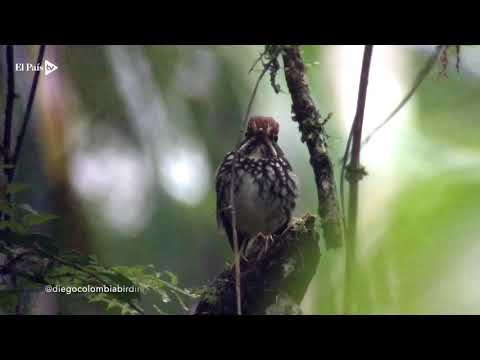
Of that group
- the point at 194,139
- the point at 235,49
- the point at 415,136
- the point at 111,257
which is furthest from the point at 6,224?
the point at 415,136

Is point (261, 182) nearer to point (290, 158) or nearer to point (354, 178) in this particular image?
point (290, 158)

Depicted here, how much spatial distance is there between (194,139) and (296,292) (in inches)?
30.2

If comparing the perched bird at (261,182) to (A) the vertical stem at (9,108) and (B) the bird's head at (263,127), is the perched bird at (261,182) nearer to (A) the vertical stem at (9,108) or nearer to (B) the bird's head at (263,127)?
(B) the bird's head at (263,127)

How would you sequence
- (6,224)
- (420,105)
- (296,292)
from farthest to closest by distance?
(420,105) → (296,292) → (6,224)

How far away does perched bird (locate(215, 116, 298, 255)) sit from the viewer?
8.45 feet

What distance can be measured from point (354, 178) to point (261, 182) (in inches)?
16.9

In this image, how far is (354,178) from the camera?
7.52 feet

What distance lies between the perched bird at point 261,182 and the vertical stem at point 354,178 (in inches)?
12.4

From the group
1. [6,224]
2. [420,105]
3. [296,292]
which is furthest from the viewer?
[420,105]

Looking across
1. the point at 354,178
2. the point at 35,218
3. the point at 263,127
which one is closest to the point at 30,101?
the point at 35,218

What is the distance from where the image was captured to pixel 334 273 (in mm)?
2541

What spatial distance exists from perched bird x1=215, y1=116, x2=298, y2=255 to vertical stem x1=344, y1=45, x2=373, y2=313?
0.32 m

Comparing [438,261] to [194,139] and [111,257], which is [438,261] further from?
[111,257]

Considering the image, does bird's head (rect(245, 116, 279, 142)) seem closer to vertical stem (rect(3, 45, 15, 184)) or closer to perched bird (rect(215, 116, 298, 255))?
perched bird (rect(215, 116, 298, 255))
